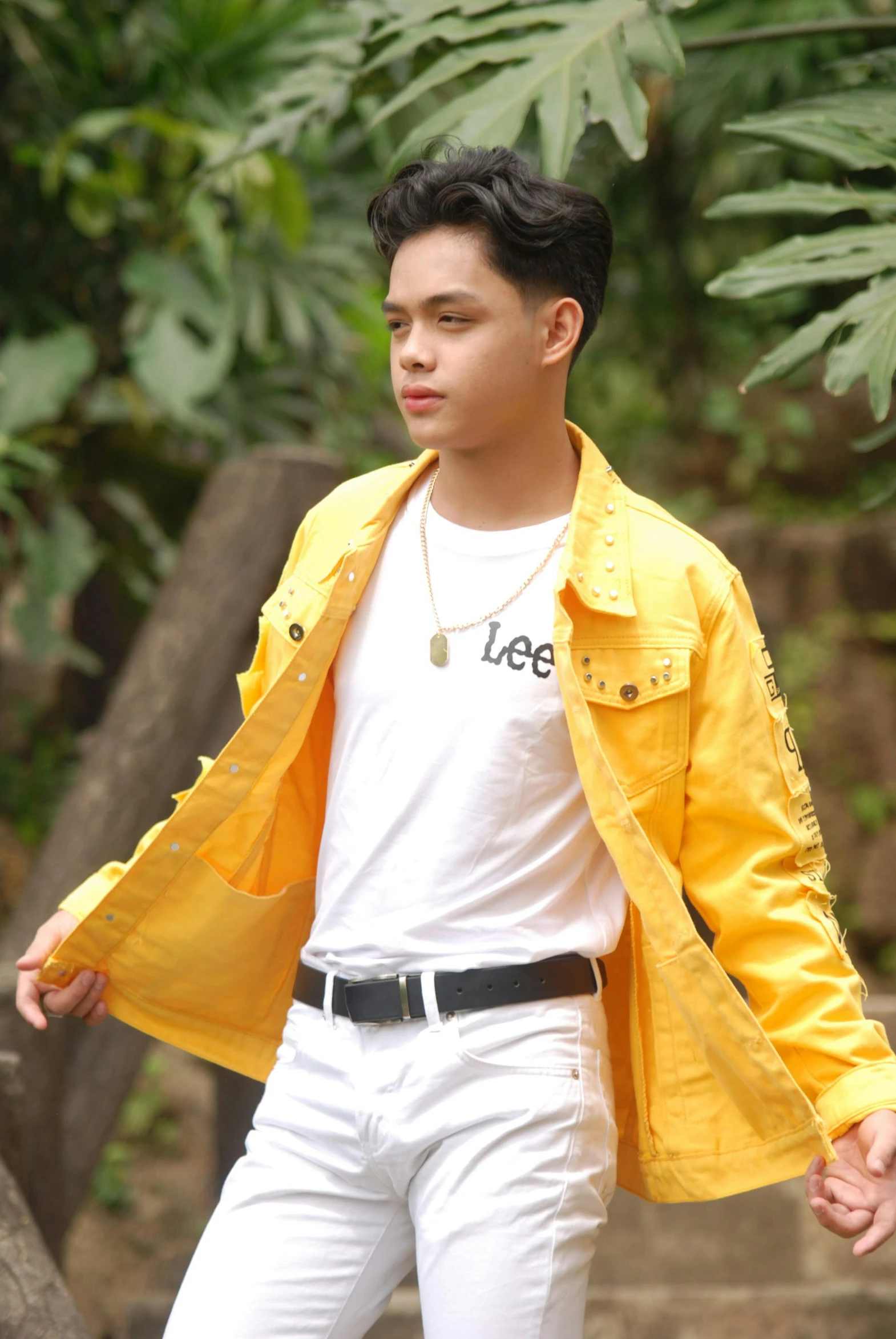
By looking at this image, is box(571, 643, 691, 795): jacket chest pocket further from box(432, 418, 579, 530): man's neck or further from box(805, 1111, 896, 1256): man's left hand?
box(805, 1111, 896, 1256): man's left hand

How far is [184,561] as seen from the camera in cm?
353

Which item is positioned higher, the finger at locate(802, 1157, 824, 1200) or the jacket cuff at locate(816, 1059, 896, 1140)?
the jacket cuff at locate(816, 1059, 896, 1140)

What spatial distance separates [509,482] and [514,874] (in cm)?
49

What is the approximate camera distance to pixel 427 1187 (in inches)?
65.4

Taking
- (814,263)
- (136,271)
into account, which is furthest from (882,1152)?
(136,271)

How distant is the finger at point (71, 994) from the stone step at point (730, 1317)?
4.13 ft

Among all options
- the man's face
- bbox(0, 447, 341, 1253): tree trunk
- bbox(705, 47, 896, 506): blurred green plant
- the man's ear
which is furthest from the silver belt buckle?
bbox(0, 447, 341, 1253): tree trunk

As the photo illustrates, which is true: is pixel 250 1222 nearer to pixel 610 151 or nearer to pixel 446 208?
pixel 446 208

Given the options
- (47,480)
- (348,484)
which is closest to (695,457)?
(47,480)

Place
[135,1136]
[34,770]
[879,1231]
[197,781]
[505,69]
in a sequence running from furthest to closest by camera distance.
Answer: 1. [34,770]
2. [135,1136]
3. [505,69]
4. [197,781]
5. [879,1231]

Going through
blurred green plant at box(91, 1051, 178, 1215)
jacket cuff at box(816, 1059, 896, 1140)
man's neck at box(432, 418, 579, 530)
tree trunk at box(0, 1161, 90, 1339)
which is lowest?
blurred green plant at box(91, 1051, 178, 1215)

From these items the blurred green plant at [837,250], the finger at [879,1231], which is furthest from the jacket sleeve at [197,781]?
the finger at [879,1231]

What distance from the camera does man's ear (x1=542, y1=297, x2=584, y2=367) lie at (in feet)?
5.88

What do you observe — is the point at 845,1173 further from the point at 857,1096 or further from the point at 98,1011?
the point at 98,1011
